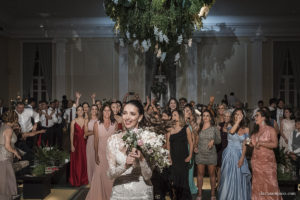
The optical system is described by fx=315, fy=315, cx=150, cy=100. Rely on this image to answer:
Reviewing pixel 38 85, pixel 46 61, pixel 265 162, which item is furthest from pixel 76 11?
pixel 265 162

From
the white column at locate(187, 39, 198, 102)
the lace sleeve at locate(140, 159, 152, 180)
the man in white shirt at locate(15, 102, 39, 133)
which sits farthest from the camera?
the white column at locate(187, 39, 198, 102)

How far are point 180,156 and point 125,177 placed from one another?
2.33 meters

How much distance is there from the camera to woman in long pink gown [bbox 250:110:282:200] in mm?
4633

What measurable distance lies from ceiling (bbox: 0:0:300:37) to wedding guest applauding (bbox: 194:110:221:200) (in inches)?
280

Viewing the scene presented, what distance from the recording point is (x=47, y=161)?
6066 mm

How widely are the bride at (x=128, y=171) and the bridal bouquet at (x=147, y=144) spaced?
0.28 ft

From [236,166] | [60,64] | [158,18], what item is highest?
[158,18]

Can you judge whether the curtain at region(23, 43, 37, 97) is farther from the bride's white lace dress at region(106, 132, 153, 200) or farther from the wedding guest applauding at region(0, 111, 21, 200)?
the bride's white lace dress at region(106, 132, 153, 200)

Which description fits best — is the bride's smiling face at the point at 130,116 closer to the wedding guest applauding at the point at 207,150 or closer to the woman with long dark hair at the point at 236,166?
the woman with long dark hair at the point at 236,166

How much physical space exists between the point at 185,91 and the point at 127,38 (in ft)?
12.6

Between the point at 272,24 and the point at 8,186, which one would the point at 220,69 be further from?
the point at 8,186

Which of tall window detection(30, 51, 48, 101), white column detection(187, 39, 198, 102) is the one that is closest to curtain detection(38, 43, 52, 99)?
tall window detection(30, 51, 48, 101)

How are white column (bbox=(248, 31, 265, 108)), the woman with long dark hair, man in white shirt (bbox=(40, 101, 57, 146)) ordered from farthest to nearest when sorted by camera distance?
white column (bbox=(248, 31, 265, 108)) < man in white shirt (bbox=(40, 101, 57, 146)) < the woman with long dark hair

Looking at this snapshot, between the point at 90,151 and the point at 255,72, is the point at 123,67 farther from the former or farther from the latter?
the point at 90,151
